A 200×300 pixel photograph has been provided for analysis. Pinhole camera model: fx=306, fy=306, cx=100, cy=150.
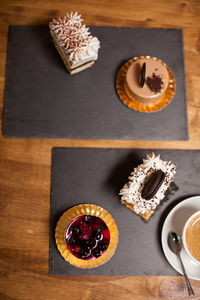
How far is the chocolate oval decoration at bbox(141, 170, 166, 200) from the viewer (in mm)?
974

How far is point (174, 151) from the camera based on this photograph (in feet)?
3.67

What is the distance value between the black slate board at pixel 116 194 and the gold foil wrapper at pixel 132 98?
16 cm

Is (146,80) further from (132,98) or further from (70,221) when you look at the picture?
(70,221)

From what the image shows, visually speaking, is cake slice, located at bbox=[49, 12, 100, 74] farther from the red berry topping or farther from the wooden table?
the red berry topping

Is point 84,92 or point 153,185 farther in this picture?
point 84,92

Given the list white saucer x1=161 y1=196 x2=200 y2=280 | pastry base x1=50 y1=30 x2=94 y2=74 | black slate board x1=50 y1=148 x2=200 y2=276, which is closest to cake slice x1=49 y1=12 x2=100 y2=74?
pastry base x1=50 y1=30 x2=94 y2=74

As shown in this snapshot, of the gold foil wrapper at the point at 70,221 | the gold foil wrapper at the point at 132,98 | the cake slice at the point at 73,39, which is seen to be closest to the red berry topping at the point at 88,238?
the gold foil wrapper at the point at 70,221

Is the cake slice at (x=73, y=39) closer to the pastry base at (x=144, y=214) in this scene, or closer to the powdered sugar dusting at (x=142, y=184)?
the powdered sugar dusting at (x=142, y=184)

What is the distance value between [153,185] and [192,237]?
21cm

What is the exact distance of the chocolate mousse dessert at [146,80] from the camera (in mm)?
1066

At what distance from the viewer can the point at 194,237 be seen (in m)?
0.99

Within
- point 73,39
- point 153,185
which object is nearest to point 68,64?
point 73,39

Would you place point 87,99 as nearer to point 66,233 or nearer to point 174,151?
point 174,151

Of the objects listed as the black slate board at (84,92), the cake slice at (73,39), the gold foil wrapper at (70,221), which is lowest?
the gold foil wrapper at (70,221)
